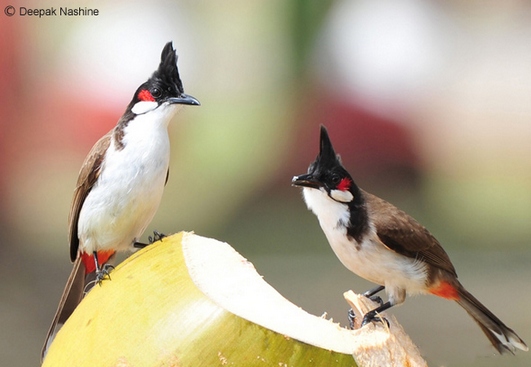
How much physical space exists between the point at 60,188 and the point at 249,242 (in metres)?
1.07

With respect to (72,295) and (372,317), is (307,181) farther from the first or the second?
(72,295)

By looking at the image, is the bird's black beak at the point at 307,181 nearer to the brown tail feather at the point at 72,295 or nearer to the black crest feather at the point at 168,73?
the black crest feather at the point at 168,73

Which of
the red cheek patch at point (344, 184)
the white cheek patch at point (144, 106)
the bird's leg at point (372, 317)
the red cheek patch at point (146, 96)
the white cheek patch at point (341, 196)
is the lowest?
the bird's leg at point (372, 317)

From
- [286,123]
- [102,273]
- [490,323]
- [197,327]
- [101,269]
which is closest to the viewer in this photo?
[197,327]

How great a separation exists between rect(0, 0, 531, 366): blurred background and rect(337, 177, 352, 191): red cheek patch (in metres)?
2.32

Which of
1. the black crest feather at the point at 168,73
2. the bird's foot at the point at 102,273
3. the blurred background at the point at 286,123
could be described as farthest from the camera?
the blurred background at the point at 286,123

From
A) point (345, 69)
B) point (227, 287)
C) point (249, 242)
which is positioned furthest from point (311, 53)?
point (227, 287)

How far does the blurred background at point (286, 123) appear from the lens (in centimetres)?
470

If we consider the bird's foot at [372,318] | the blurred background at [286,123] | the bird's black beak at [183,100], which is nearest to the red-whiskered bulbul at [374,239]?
the bird's black beak at [183,100]

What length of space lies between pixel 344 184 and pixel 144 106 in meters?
0.49

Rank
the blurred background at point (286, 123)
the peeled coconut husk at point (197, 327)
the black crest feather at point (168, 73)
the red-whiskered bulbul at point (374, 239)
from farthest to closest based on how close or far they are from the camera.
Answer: the blurred background at point (286, 123)
the red-whiskered bulbul at point (374, 239)
the black crest feather at point (168, 73)
the peeled coconut husk at point (197, 327)

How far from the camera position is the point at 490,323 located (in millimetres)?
2273

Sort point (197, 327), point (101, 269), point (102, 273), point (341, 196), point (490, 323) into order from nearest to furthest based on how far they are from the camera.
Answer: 1. point (197, 327)
2. point (102, 273)
3. point (101, 269)
4. point (341, 196)
5. point (490, 323)

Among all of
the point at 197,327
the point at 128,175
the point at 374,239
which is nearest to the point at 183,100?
the point at 128,175
